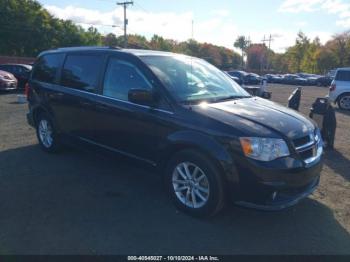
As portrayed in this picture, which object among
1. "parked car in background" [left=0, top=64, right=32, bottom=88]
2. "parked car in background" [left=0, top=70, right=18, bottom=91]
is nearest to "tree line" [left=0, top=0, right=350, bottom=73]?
"parked car in background" [left=0, top=64, right=32, bottom=88]

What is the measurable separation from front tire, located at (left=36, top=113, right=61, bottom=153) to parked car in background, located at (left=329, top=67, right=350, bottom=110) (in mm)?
12934

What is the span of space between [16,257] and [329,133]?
20.9 ft

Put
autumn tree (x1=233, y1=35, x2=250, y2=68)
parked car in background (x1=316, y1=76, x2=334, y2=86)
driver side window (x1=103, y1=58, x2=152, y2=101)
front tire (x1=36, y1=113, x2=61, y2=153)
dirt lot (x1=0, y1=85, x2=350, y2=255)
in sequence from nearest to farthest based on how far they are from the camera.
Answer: dirt lot (x1=0, y1=85, x2=350, y2=255), driver side window (x1=103, y1=58, x2=152, y2=101), front tire (x1=36, y1=113, x2=61, y2=153), parked car in background (x1=316, y1=76, x2=334, y2=86), autumn tree (x1=233, y1=35, x2=250, y2=68)

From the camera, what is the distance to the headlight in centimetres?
363

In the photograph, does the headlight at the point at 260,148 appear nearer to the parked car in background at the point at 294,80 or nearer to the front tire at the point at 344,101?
the front tire at the point at 344,101

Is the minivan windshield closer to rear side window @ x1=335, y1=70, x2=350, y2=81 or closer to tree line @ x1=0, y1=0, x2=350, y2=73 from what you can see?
rear side window @ x1=335, y1=70, x2=350, y2=81

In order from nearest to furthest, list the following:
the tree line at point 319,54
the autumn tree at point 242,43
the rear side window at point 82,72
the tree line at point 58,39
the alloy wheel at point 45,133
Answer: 1. the rear side window at point 82,72
2. the alloy wheel at point 45,133
3. the tree line at point 58,39
4. the tree line at point 319,54
5. the autumn tree at point 242,43

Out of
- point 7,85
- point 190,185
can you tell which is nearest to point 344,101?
point 190,185

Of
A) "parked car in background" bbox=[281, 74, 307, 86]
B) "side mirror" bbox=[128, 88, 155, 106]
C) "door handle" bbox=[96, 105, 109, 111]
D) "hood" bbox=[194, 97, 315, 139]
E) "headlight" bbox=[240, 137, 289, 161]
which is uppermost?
"side mirror" bbox=[128, 88, 155, 106]

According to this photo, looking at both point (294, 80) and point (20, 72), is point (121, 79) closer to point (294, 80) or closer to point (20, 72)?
point (20, 72)

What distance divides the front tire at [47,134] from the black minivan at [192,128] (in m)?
0.71

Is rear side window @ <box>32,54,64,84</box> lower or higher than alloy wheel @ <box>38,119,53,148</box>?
higher

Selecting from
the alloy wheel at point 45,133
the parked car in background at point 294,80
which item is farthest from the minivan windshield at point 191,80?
the parked car in background at point 294,80

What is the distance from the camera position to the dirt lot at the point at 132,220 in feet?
11.5
